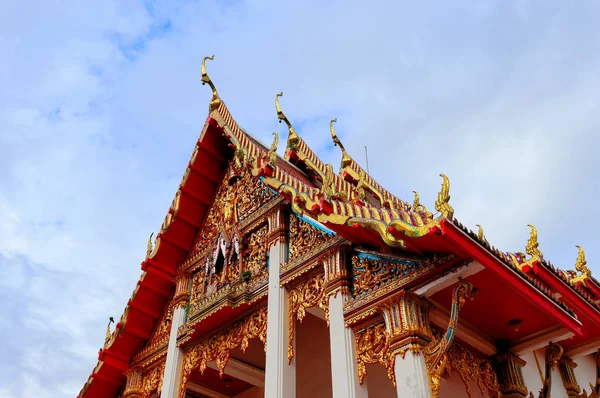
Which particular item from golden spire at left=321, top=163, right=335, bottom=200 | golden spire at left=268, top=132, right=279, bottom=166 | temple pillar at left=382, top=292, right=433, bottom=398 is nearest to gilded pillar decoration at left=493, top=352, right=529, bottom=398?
temple pillar at left=382, top=292, right=433, bottom=398

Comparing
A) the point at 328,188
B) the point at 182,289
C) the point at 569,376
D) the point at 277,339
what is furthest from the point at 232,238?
the point at 569,376

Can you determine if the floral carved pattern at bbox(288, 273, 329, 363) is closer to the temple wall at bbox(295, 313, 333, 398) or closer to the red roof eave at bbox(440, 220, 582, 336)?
the temple wall at bbox(295, 313, 333, 398)

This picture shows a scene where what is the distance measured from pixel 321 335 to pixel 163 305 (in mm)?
2582

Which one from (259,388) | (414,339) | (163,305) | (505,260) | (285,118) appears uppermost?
(285,118)

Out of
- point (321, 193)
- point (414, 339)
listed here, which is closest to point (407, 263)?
point (414, 339)

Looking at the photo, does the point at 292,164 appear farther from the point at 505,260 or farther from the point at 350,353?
the point at 505,260

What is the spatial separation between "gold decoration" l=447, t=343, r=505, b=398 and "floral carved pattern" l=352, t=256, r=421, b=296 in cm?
83

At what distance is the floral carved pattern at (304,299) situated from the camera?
6.17 m

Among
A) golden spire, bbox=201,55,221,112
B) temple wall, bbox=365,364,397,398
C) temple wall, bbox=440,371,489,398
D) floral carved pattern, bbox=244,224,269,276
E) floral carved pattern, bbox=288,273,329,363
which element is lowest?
temple wall, bbox=440,371,489,398

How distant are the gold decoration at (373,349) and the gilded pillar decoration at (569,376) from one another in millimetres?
2575

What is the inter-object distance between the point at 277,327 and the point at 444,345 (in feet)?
6.69

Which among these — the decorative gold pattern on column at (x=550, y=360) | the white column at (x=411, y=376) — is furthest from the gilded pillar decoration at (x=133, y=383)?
the decorative gold pattern on column at (x=550, y=360)

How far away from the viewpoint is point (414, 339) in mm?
5047

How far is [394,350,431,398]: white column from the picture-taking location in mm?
4789
